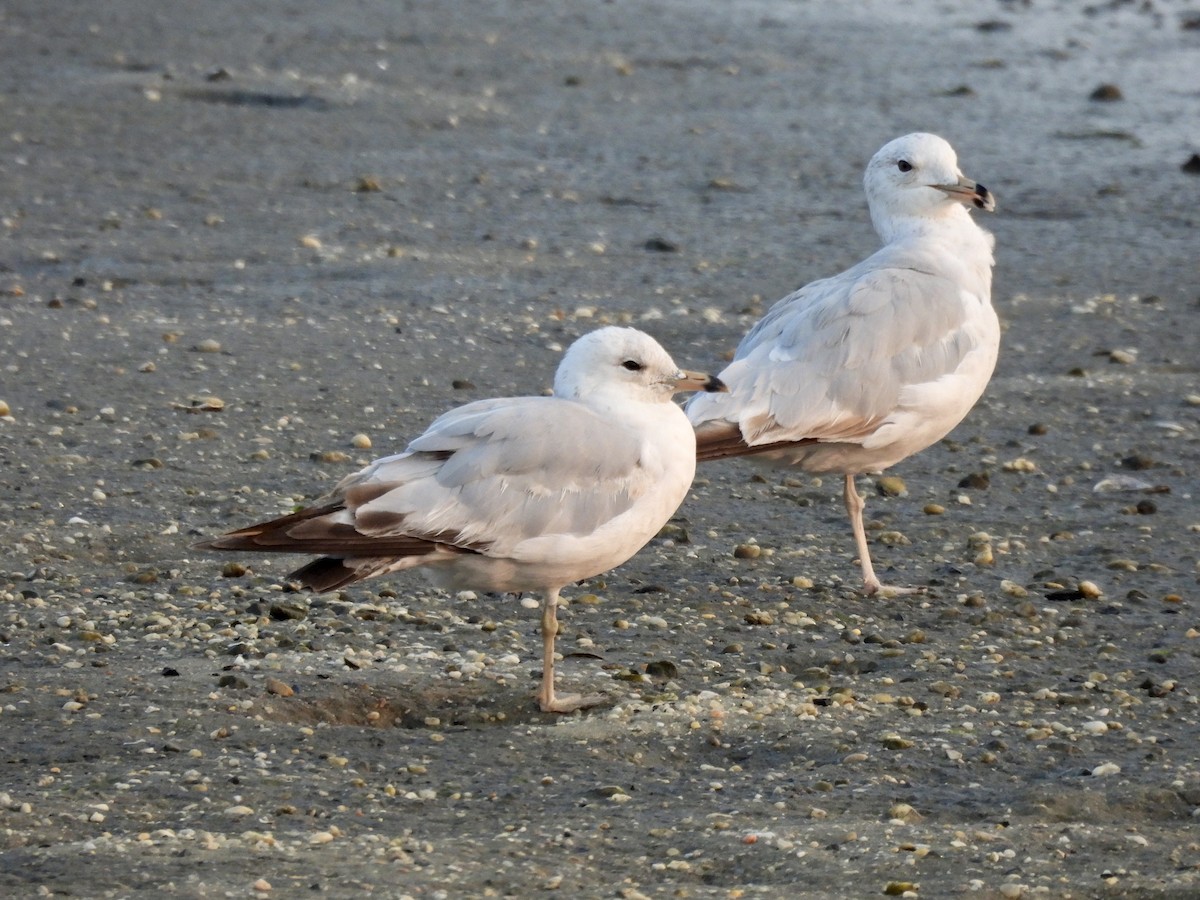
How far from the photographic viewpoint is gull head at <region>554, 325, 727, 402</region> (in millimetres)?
5387

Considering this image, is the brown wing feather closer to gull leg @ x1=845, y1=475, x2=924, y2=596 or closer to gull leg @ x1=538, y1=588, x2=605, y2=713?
gull leg @ x1=845, y1=475, x2=924, y2=596

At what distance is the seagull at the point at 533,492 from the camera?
5.04 metres

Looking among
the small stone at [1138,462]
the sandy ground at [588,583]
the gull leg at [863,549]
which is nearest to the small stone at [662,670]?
the sandy ground at [588,583]

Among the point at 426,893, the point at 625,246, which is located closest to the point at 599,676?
the point at 426,893

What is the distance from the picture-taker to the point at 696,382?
5539mm

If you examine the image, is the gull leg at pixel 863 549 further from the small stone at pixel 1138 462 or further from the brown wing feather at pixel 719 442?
the small stone at pixel 1138 462

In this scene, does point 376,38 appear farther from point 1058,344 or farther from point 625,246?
point 1058,344

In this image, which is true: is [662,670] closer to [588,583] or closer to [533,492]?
[533,492]

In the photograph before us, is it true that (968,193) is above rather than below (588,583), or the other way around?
above

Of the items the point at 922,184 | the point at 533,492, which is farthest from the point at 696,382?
the point at 922,184

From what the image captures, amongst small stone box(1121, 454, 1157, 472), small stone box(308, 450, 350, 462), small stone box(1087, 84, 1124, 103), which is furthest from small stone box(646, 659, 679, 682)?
small stone box(1087, 84, 1124, 103)

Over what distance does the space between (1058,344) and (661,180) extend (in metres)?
3.41

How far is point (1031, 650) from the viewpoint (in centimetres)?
578

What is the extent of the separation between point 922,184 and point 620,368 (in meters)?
2.16
